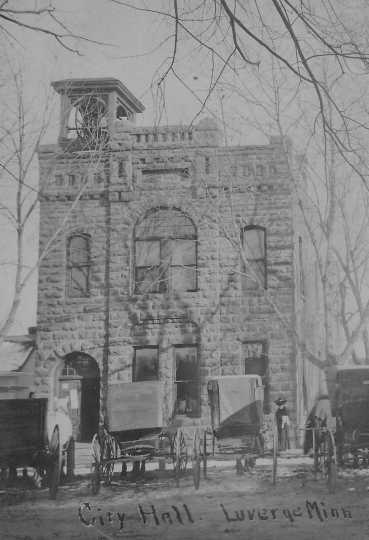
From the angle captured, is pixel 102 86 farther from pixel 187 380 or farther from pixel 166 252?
pixel 187 380

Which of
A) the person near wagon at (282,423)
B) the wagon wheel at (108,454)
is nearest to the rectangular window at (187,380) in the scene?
the person near wagon at (282,423)

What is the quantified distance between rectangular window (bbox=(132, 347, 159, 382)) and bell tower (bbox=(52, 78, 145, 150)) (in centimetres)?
446

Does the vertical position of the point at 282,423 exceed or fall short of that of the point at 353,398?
it falls short

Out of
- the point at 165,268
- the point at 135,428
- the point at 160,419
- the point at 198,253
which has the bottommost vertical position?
the point at 135,428

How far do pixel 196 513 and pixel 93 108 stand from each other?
696 cm

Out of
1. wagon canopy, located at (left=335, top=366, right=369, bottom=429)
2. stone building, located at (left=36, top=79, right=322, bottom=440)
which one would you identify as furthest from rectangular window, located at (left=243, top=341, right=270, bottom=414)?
wagon canopy, located at (left=335, top=366, right=369, bottom=429)

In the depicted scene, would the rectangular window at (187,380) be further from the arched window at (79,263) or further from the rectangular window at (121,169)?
the rectangular window at (121,169)

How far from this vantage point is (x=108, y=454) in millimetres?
9180

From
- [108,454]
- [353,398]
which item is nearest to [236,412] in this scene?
[353,398]

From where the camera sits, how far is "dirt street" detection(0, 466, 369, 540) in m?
5.38

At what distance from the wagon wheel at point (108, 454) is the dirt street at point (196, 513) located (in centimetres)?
164

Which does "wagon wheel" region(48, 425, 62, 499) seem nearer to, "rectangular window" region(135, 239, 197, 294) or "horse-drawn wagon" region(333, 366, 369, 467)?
"horse-drawn wagon" region(333, 366, 369, 467)

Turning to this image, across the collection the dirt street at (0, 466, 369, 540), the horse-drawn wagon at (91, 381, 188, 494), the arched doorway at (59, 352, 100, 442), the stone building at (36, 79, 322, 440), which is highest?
the stone building at (36, 79, 322, 440)

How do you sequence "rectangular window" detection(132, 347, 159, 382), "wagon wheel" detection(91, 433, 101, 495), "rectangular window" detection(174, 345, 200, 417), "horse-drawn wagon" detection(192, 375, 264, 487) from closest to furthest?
1. "wagon wheel" detection(91, 433, 101, 495)
2. "horse-drawn wagon" detection(192, 375, 264, 487)
3. "rectangular window" detection(174, 345, 200, 417)
4. "rectangular window" detection(132, 347, 159, 382)
